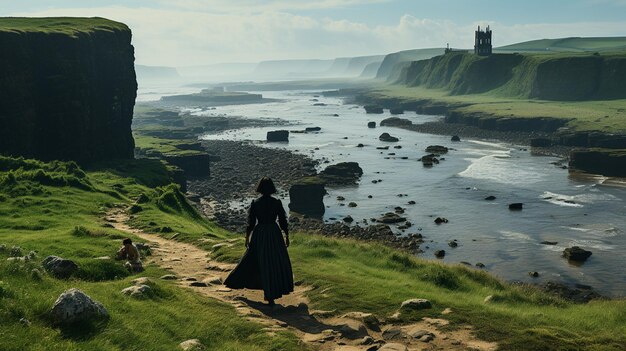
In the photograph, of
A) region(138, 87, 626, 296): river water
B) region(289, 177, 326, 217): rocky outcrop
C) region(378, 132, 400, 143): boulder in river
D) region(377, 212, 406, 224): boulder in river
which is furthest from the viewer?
region(378, 132, 400, 143): boulder in river

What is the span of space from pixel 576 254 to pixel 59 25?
6090 cm

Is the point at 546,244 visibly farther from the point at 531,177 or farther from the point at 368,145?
the point at 368,145

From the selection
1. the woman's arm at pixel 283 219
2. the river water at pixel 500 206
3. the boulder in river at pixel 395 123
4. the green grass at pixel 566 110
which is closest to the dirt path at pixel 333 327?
the woman's arm at pixel 283 219

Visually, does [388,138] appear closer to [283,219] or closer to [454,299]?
[454,299]

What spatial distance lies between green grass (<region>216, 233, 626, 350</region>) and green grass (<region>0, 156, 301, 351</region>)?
385 centimetres

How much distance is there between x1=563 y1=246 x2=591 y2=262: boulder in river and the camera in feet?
139

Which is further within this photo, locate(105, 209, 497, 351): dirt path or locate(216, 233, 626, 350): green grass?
locate(216, 233, 626, 350): green grass

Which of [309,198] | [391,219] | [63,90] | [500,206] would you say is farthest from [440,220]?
[63,90]

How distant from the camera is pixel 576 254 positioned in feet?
139

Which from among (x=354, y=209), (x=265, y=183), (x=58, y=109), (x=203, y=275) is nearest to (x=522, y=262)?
(x=354, y=209)

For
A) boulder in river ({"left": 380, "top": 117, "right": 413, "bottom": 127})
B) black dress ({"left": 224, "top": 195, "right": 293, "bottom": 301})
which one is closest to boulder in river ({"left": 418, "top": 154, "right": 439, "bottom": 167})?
boulder in river ({"left": 380, "top": 117, "right": 413, "bottom": 127})

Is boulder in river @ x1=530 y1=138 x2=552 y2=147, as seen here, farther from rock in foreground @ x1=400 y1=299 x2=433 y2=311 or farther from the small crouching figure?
the small crouching figure

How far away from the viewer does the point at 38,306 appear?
998cm

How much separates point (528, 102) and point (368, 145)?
80883mm
